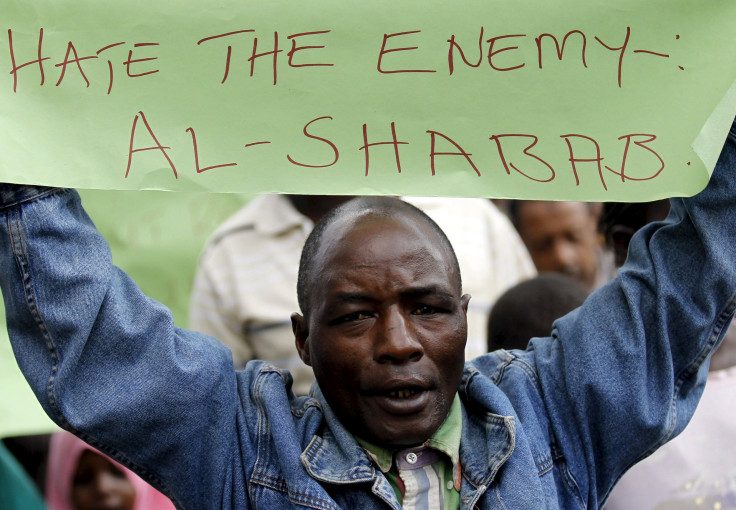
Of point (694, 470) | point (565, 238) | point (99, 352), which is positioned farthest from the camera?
point (565, 238)

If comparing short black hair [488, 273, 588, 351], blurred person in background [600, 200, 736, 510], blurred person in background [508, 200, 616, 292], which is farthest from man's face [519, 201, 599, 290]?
blurred person in background [600, 200, 736, 510]

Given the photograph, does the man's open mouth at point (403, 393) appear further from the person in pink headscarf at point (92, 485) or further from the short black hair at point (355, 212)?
the person in pink headscarf at point (92, 485)

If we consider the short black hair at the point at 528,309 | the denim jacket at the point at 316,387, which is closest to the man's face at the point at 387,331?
the denim jacket at the point at 316,387

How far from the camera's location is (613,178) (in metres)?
2.03

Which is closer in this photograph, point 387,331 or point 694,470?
point 387,331

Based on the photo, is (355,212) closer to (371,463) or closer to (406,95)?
(406,95)

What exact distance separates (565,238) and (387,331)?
2.77 m

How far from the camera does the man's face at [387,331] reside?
1961mm

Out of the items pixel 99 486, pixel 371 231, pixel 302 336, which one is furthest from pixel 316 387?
pixel 99 486

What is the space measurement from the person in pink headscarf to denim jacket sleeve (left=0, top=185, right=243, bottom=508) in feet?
5.22

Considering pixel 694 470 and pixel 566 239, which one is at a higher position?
pixel 566 239

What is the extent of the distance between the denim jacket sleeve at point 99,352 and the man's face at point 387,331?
28 centimetres

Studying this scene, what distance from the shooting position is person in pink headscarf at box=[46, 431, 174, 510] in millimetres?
3471

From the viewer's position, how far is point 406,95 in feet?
6.73
